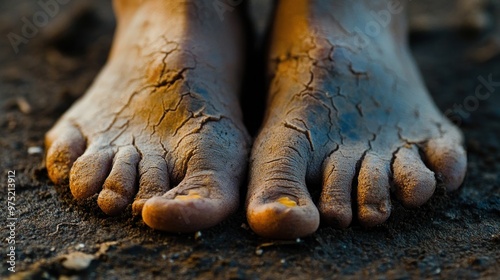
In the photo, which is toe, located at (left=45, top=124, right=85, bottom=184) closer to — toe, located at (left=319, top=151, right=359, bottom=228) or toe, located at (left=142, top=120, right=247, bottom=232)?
toe, located at (left=142, top=120, right=247, bottom=232)

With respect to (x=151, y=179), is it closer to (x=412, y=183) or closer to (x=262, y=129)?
(x=262, y=129)

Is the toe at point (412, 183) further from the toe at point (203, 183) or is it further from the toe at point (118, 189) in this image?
the toe at point (118, 189)

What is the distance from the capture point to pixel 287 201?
1321mm

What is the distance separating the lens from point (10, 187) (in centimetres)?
163

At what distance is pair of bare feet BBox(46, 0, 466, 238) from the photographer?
138 cm

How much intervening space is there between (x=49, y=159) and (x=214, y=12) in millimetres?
614

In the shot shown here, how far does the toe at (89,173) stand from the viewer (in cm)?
147

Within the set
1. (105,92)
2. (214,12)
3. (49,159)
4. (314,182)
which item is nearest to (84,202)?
(49,159)

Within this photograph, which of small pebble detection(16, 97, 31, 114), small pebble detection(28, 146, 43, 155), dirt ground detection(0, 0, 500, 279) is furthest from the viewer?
small pebble detection(16, 97, 31, 114)

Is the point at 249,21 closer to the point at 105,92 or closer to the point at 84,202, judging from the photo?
the point at 105,92

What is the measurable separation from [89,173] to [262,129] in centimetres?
44

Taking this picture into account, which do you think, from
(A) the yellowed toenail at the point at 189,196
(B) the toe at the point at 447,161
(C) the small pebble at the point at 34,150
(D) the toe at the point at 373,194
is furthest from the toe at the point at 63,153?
(B) the toe at the point at 447,161

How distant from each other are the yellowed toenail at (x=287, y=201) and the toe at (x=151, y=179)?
0.88 ft

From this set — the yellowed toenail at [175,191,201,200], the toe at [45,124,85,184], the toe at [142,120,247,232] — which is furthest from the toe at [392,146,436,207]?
the toe at [45,124,85,184]
